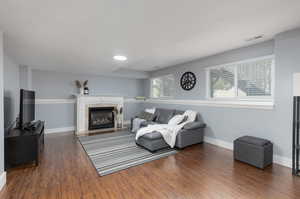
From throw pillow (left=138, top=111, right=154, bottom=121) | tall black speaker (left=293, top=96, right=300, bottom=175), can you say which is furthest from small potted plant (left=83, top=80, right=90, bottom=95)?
tall black speaker (left=293, top=96, right=300, bottom=175)

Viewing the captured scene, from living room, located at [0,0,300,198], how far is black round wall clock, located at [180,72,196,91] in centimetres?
4

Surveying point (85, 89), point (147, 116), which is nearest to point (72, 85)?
point (85, 89)

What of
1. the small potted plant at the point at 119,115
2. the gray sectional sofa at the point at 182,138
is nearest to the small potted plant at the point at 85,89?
the small potted plant at the point at 119,115

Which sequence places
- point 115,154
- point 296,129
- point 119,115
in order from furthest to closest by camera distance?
point 119,115 → point 115,154 → point 296,129

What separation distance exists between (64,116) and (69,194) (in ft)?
13.2

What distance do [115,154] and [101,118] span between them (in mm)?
2739

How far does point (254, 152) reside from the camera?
2.53 m

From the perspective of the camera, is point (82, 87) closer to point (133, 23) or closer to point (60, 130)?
point (60, 130)

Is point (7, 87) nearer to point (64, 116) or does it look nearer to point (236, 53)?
point (64, 116)

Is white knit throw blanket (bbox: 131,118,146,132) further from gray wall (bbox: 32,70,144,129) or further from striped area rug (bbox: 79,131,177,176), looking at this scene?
gray wall (bbox: 32,70,144,129)

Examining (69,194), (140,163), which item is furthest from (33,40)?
(140,163)

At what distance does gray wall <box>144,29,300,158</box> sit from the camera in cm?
247

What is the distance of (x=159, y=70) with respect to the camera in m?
5.80

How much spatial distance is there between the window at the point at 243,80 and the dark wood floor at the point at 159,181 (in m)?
1.50
